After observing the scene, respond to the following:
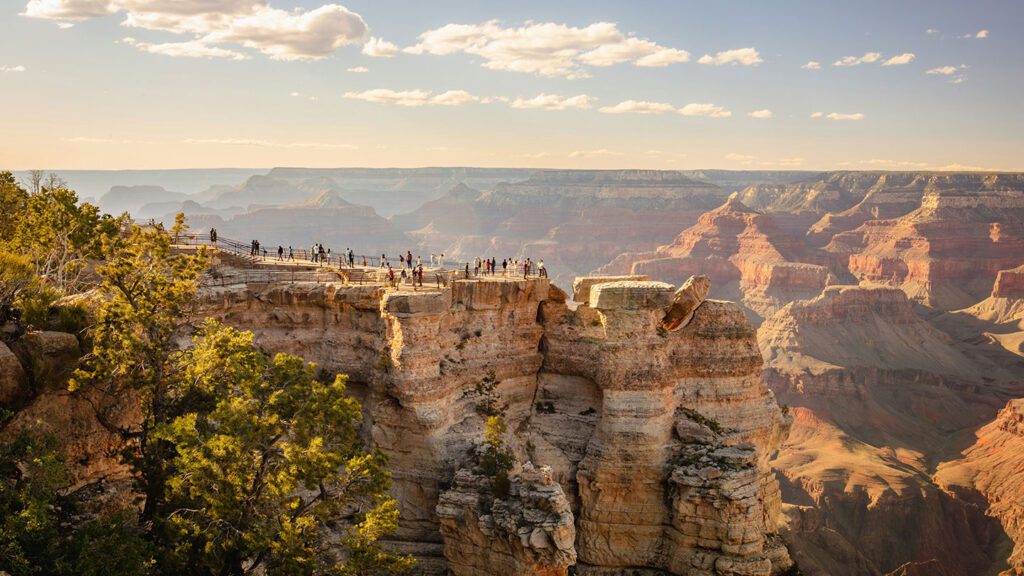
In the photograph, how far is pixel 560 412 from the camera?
3847 centimetres

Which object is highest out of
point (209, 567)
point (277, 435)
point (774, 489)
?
point (277, 435)

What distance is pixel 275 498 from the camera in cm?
2586

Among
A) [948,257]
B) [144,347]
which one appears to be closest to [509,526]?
[144,347]

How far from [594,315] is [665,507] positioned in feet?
32.8

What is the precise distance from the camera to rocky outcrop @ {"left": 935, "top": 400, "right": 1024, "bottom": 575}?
3145 inches

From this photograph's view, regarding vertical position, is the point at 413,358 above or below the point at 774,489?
above

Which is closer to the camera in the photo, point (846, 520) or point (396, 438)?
point (396, 438)

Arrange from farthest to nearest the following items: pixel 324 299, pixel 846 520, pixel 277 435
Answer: pixel 846 520
pixel 324 299
pixel 277 435

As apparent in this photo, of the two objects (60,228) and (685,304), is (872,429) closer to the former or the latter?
(685,304)

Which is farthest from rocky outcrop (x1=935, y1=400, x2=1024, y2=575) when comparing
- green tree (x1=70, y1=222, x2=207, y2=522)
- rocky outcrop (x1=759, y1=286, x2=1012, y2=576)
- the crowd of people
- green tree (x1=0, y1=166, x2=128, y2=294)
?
green tree (x1=0, y1=166, x2=128, y2=294)

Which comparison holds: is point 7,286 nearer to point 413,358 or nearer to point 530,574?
point 413,358

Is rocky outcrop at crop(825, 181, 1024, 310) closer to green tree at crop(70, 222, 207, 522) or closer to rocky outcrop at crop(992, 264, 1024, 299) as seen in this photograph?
rocky outcrop at crop(992, 264, 1024, 299)

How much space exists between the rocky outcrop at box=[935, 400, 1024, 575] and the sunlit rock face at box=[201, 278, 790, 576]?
176 feet

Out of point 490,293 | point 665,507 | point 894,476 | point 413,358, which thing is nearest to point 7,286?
point 413,358
